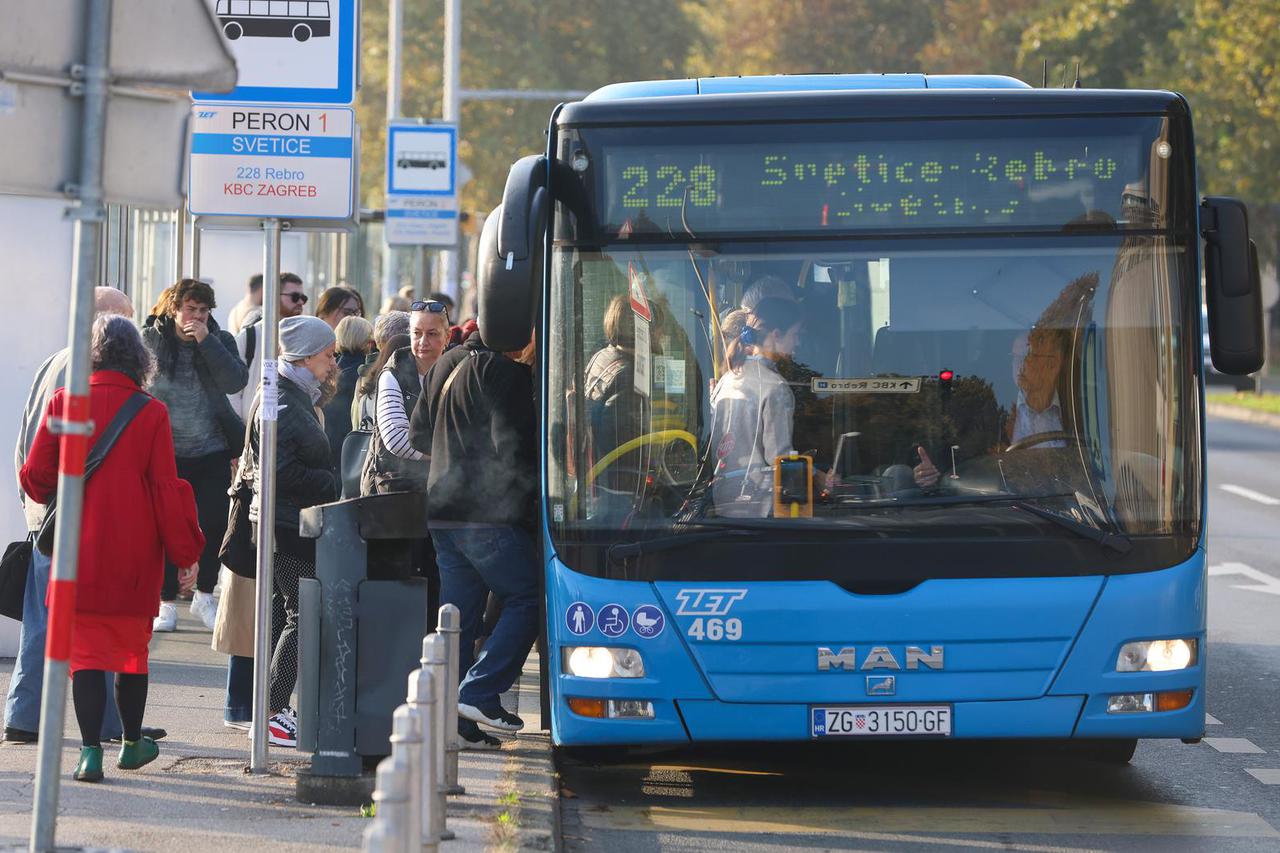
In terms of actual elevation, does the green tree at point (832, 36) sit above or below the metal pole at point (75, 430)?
above

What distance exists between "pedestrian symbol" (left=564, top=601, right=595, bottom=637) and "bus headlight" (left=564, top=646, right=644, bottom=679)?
2.6 inches

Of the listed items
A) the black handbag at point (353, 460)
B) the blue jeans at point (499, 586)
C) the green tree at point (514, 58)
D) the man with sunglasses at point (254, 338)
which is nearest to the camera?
the blue jeans at point (499, 586)

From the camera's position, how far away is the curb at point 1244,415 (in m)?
33.5

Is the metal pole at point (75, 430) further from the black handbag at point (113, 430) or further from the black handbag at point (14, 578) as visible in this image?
the black handbag at point (14, 578)

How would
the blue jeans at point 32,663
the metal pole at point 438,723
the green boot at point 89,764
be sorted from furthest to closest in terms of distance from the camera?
1. the blue jeans at point 32,663
2. the green boot at point 89,764
3. the metal pole at point 438,723

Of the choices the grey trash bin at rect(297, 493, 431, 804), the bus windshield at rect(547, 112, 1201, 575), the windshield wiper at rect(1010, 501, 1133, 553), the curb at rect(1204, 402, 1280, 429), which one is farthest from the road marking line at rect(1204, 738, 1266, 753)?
the curb at rect(1204, 402, 1280, 429)

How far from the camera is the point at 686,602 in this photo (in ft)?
23.8

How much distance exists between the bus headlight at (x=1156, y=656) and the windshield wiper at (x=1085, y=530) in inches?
13.7

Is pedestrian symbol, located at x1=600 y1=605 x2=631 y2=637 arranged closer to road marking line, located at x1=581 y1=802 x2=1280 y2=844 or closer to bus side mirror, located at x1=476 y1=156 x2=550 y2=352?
road marking line, located at x1=581 y1=802 x2=1280 y2=844

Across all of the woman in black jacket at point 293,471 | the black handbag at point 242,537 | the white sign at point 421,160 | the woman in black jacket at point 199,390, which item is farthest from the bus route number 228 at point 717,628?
the white sign at point 421,160

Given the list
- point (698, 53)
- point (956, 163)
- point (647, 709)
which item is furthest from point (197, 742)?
point (698, 53)

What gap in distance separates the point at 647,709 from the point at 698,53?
150 ft

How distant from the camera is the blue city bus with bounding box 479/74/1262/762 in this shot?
23.8 ft

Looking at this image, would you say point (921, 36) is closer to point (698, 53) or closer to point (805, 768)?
point (698, 53)
